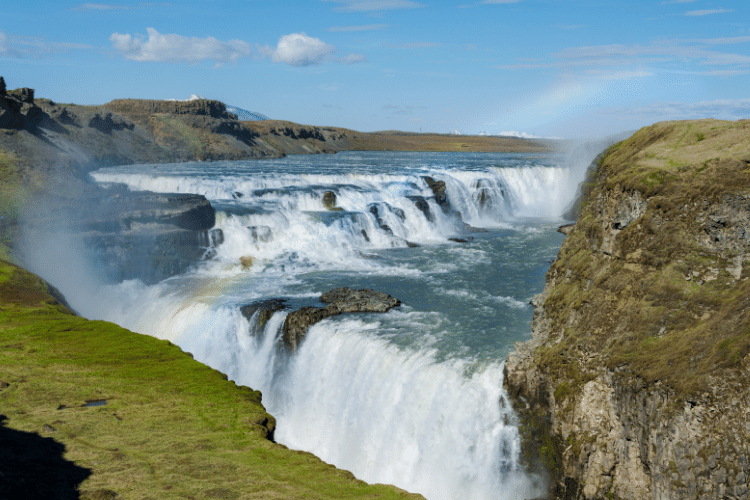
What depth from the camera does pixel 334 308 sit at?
2291cm

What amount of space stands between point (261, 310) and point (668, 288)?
15.5 meters

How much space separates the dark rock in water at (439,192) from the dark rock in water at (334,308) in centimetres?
2298

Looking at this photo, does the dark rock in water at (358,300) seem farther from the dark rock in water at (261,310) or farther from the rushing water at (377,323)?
the dark rock in water at (261,310)

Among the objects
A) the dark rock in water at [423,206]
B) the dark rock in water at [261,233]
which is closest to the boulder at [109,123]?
the dark rock in water at [261,233]

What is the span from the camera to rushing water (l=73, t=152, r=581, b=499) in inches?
615

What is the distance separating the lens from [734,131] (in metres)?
14.6

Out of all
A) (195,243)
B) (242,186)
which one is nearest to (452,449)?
(195,243)

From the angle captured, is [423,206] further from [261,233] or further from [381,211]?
[261,233]

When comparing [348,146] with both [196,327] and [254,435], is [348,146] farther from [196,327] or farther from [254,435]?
[254,435]

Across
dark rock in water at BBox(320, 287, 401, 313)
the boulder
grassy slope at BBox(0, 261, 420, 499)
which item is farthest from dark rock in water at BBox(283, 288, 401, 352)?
the boulder

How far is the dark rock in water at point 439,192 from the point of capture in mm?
46888

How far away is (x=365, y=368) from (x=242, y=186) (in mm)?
35455

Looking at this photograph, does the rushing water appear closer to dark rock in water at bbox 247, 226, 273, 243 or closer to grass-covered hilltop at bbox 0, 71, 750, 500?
dark rock in water at bbox 247, 226, 273, 243

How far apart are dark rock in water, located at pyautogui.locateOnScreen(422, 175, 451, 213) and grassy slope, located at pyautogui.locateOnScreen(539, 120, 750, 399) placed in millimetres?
30490
